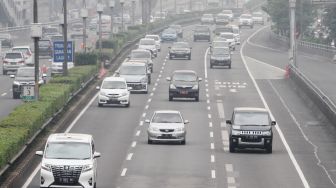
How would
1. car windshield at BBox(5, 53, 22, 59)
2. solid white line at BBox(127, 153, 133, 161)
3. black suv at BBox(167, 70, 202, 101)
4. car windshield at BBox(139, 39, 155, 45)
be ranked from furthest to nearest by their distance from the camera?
1. car windshield at BBox(139, 39, 155, 45)
2. car windshield at BBox(5, 53, 22, 59)
3. black suv at BBox(167, 70, 202, 101)
4. solid white line at BBox(127, 153, 133, 161)

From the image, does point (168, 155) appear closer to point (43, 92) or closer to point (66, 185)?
point (66, 185)

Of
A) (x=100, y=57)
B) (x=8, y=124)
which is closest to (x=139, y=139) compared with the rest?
(x=8, y=124)

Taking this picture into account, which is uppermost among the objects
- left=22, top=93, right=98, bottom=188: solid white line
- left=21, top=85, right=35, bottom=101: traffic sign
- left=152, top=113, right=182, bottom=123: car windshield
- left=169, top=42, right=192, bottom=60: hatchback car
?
left=21, top=85, right=35, bottom=101: traffic sign

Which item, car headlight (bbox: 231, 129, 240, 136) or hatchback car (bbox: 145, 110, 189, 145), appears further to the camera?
hatchback car (bbox: 145, 110, 189, 145)

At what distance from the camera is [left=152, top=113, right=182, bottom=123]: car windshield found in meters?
51.2

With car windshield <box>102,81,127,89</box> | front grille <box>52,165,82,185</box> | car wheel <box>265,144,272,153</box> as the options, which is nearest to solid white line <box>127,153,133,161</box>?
car wheel <box>265,144,272,153</box>

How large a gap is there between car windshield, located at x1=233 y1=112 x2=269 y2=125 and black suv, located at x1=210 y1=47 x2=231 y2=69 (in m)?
47.1

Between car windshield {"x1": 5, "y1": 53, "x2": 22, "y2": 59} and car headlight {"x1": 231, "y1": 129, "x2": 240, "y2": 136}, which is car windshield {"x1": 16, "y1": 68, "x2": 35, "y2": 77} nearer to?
car windshield {"x1": 5, "y1": 53, "x2": 22, "y2": 59}

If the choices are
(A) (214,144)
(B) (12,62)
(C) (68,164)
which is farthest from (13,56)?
(C) (68,164)

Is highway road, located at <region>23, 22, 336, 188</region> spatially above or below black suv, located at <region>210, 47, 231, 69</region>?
below

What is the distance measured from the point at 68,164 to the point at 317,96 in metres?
32.2

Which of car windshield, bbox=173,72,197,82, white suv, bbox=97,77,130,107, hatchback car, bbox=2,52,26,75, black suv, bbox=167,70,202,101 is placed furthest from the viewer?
hatchback car, bbox=2,52,26,75

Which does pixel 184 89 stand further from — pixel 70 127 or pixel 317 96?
pixel 70 127

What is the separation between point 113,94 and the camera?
66.1 m
